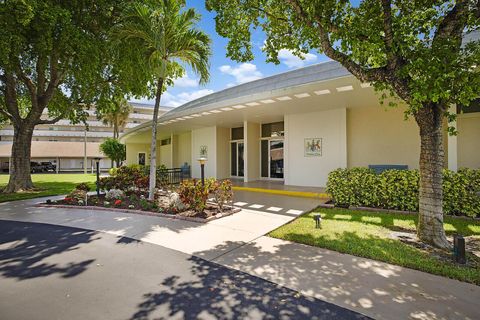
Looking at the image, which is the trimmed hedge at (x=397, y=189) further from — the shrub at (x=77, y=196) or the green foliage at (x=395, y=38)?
the shrub at (x=77, y=196)

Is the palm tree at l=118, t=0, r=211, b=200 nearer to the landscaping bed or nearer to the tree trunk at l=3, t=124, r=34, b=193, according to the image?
the landscaping bed

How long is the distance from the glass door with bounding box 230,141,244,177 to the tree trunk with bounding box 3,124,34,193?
10.3m

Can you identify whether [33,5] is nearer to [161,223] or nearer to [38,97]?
[38,97]

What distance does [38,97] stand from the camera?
461 inches

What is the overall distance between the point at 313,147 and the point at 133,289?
9354mm

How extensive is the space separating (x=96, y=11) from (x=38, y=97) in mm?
5140

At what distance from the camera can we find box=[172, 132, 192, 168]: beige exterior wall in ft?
60.5

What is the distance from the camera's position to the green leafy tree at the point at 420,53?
141 inches

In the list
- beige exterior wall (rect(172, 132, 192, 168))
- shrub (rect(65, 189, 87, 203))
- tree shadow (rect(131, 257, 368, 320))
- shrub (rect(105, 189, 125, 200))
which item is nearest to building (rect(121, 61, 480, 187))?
beige exterior wall (rect(172, 132, 192, 168))

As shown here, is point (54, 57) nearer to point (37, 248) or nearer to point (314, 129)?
point (37, 248)

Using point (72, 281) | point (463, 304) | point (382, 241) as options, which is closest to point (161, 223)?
point (72, 281)

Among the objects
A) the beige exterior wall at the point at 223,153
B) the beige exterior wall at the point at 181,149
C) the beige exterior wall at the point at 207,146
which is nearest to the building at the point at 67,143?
the beige exterior wall at the point at 181,149

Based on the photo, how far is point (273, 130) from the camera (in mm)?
13695

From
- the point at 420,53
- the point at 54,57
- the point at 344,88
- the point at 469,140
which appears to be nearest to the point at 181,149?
the point at 54,57
